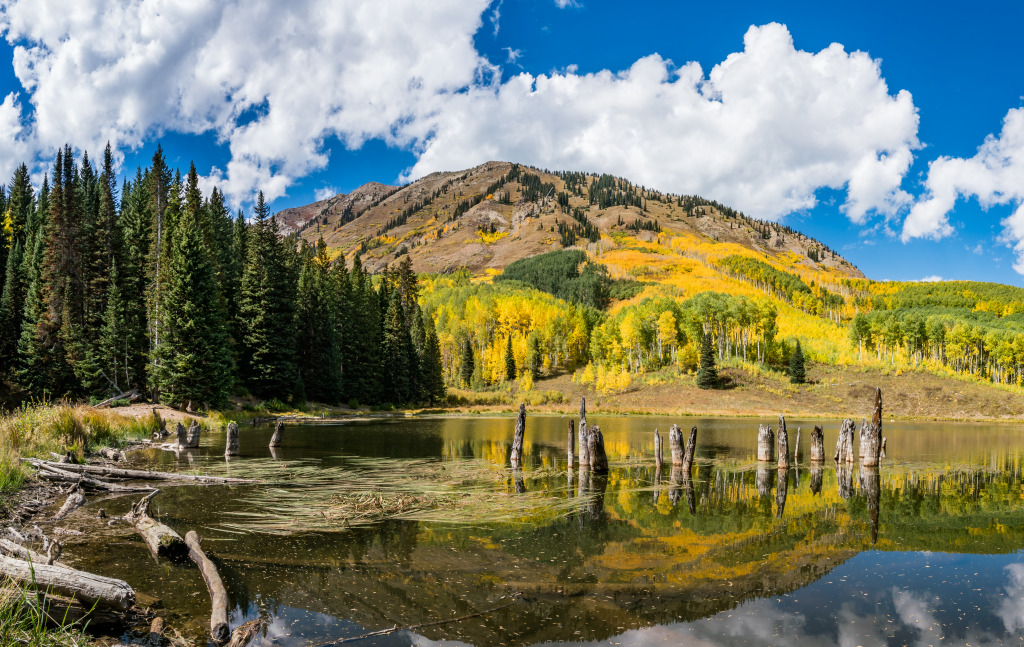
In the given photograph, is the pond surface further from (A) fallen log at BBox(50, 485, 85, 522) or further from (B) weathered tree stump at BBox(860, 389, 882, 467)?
(B) weathered tree stump at BBox(860, 389, 882, 467)

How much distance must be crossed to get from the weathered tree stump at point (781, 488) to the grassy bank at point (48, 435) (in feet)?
61.3

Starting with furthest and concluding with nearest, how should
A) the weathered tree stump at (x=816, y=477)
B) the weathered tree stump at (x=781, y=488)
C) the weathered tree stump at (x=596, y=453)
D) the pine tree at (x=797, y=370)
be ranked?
1. the pine tree at (x=797, y=370)
2. the weathered tree stump at (x=596, y=453)
3. the weathered tree stump at (x=816, y=477)
4. the weathered tree stump at (x=781, y=488)

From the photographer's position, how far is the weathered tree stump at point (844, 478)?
19.8 metres

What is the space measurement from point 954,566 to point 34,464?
2205 centimetres

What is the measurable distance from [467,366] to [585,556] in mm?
90759

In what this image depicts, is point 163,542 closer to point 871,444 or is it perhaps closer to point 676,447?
point 676,447

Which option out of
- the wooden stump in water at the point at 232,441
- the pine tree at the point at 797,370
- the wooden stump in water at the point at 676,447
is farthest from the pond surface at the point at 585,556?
the pine tree at the point at 797,370

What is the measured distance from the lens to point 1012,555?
12.8 meters

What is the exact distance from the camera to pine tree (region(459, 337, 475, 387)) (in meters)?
101

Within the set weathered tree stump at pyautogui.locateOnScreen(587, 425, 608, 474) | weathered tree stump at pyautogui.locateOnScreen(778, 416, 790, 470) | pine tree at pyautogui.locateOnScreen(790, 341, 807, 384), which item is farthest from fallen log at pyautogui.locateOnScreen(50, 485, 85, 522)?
pine tree at pyautogui.locateOnScreen(790, 341, 807, 384)

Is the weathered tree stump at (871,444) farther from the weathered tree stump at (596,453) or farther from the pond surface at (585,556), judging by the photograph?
the weathered tree stump at (596,453)

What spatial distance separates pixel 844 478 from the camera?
23.4 meters

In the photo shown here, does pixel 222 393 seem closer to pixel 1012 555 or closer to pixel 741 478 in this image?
pixel 741 478

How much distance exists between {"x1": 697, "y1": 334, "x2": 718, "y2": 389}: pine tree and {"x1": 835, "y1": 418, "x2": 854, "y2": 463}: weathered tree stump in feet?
171
